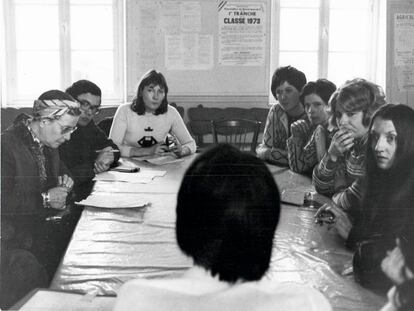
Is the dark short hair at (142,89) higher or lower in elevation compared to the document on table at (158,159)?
higher

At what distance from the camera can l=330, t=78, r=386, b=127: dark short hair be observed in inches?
47.2

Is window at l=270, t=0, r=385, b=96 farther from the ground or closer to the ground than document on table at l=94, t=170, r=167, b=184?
farther from the ground

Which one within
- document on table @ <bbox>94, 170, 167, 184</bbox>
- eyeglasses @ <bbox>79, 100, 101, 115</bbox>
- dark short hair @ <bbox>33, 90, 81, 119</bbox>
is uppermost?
dark short hair @ <bbox>33, 90, 81, 119</bbox>

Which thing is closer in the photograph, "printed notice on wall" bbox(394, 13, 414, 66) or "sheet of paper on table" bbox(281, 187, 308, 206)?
"printed notice on wall" bbox(394, 13, 414, 66)

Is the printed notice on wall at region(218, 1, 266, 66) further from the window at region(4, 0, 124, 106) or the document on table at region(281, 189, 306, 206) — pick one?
the document on table at region(281, 189, 306, 206)

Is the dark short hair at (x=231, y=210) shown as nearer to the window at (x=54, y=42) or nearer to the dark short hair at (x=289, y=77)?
the window at (x=54, y=42)

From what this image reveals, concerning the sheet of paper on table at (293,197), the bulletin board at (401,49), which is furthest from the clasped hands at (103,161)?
the bulletin board at (401,49)

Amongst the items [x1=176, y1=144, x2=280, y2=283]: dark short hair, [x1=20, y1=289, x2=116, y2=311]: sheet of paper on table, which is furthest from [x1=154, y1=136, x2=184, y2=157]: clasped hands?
[x1=176, y1=144, x2=280, y2=283]: dark short hair

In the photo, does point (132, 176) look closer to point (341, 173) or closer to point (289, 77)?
point (289, 77)

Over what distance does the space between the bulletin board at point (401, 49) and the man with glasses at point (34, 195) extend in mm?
769

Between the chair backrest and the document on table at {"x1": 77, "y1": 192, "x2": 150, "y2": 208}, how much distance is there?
28cm

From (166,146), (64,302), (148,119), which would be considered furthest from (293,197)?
(148,119)

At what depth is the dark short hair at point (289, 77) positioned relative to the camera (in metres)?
2.20

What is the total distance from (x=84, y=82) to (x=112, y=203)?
1.24 feet
